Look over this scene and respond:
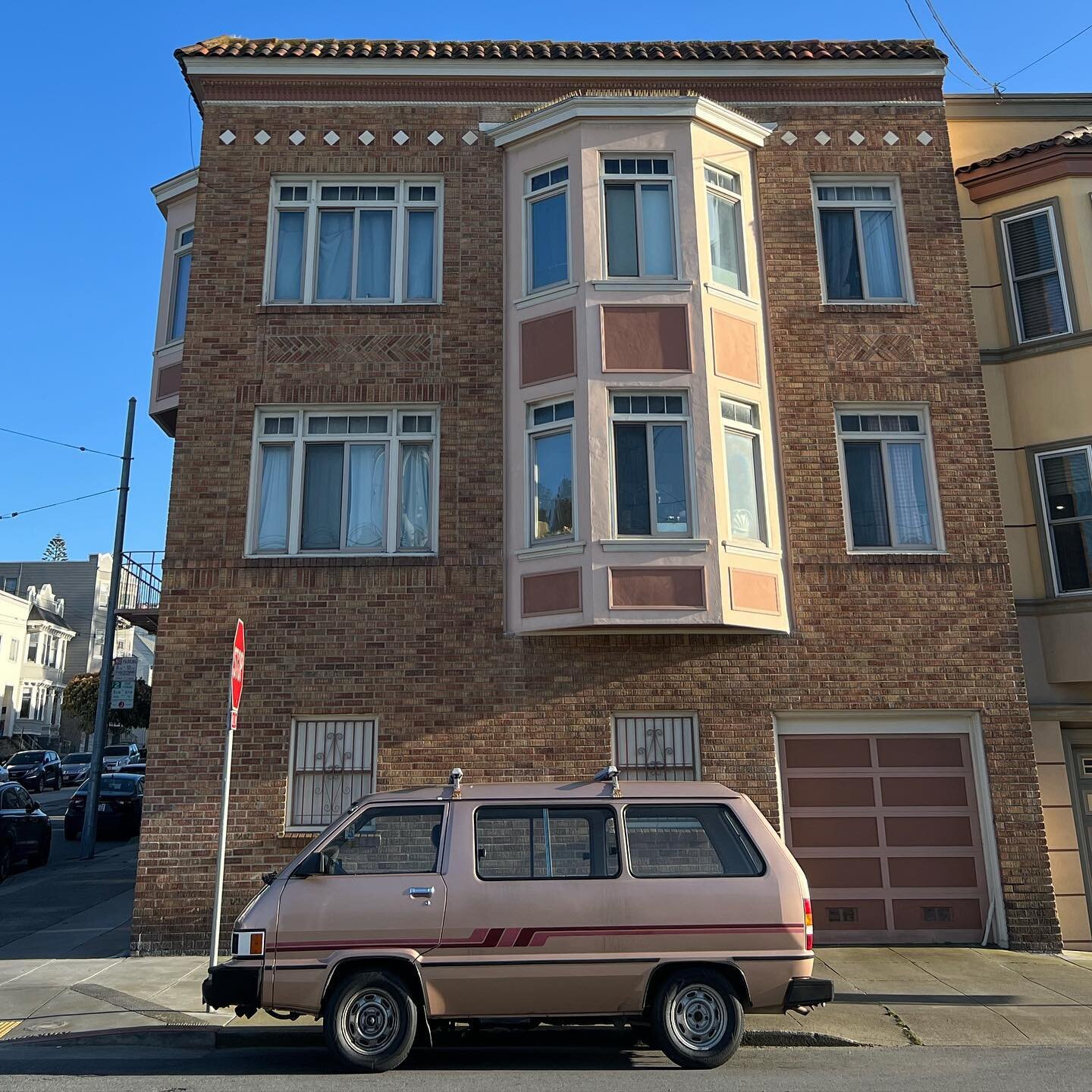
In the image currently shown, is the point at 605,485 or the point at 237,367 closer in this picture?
the point at 605,485

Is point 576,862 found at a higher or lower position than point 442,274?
lower

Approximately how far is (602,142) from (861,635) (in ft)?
22.3

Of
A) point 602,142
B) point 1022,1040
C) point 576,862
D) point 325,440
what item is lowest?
point 1022,1040

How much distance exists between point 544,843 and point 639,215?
8154mm

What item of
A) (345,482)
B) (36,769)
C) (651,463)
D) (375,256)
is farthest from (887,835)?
(36,769)

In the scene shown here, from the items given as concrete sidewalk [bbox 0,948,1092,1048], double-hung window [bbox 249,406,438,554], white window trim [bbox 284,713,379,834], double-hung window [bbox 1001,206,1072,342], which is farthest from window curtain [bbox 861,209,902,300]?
white window trim [bbox 284,713,379,834]

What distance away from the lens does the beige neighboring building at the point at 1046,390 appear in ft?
38.1

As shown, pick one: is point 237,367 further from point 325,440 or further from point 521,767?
point 521,767

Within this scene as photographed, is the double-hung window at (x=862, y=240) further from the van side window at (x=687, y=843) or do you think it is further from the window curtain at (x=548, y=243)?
the van side window at (x=687, y=843)

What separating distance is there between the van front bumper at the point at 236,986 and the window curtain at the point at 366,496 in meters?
5.87

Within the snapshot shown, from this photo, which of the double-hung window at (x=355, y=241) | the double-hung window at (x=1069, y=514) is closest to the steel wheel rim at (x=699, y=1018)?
the double-hung window at (x=1069, y=514)

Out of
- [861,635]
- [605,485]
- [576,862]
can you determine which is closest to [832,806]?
[861,635]

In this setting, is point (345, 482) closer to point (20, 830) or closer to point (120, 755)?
point (20, 830)

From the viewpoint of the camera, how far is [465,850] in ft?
23.1
